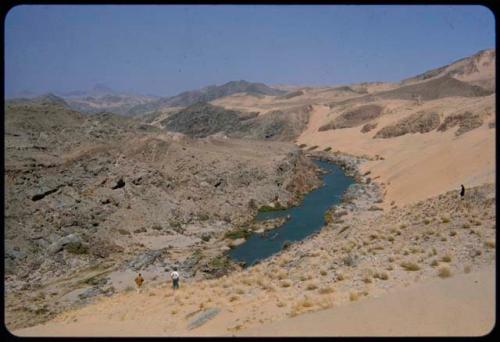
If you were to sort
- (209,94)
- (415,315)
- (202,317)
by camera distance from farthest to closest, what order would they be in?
(209,94) → (202,317) → (415,315)

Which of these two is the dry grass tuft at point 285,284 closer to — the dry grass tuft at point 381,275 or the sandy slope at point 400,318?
the dry grass tuft at point 381,275

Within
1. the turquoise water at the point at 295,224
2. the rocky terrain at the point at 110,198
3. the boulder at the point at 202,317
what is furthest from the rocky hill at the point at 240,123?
the boulder at the point at 202,317

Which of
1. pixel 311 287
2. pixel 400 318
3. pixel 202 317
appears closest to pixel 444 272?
pixel 400 318

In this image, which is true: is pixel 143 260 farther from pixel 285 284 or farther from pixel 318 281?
pixel 318 281

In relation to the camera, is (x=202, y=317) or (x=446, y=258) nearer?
(x=202, y=317)

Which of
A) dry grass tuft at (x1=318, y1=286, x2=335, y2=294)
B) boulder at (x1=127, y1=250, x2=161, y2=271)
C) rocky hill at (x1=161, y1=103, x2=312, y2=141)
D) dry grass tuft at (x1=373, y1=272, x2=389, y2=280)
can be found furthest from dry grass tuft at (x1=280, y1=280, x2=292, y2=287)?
rocky hill at (x1=161, y1=103, x2=312, y2=141)

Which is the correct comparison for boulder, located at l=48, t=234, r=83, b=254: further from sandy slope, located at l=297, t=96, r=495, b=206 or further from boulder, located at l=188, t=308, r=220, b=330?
sandy slope, located at l=297, t=96, r=495, b=206
